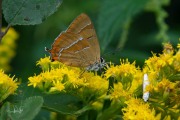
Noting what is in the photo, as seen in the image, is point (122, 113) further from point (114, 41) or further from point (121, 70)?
point (114, 41)

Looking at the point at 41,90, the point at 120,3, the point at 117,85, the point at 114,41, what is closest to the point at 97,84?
the point at 117,85

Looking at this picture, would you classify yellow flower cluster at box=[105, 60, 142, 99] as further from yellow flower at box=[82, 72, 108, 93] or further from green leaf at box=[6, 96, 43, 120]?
green leaf at box=[6, 96, 43, 120]

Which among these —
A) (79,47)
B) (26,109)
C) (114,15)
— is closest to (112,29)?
(114,15)

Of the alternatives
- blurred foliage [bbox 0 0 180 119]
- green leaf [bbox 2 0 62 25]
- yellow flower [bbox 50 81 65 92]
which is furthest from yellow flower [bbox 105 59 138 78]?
blurred foliage [bbox 0 0 180 119]

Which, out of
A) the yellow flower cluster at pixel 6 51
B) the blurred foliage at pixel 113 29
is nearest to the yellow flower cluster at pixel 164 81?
the blurred foliage at pixel 113 29

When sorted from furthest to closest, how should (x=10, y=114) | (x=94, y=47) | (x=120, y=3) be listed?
(x=120, y=3) → (x=94, y=47) → (x=10, y=114)

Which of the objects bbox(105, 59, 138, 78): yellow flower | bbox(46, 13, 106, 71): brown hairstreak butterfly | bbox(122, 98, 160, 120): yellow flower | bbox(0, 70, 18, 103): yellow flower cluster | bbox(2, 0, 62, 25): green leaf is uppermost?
bbox(2, 0, 62, 25): green leaf
